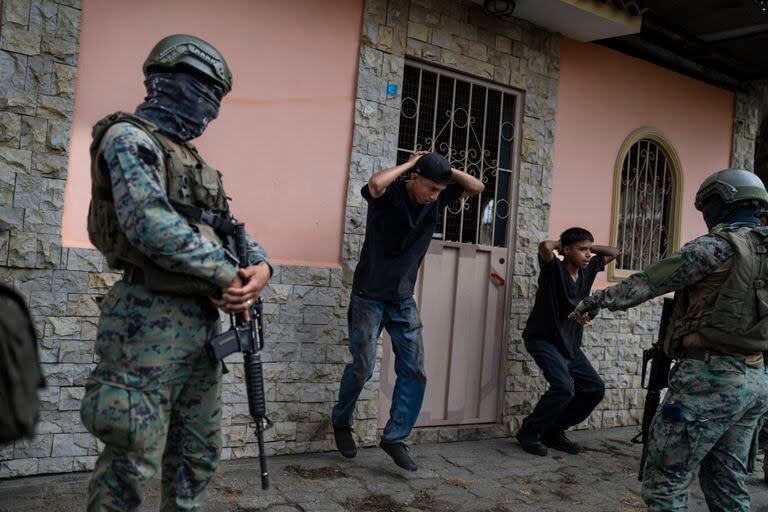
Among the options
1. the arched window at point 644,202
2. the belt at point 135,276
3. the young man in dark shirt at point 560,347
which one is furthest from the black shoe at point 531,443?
the belt at point 135,276

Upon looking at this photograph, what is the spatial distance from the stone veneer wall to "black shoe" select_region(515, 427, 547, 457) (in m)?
0.41

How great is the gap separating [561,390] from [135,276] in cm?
361

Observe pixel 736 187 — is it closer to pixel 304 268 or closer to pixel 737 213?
pixel 737 213

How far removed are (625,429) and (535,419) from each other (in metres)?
1.77

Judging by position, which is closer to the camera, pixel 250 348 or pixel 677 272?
pixel 250 348

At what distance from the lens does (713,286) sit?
10.1ft

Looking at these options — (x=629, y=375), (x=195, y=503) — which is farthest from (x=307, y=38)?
(x=629, y=375)

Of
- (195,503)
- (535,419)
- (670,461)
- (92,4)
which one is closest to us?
(195,503)

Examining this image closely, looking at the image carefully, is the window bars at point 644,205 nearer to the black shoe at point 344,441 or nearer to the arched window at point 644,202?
the arched window at point 644,202

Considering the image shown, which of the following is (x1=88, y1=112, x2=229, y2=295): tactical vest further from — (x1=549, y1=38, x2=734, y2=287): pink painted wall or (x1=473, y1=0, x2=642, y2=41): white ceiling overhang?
(x1=549, y1=38, x2=734, y2=287): pink painted wall

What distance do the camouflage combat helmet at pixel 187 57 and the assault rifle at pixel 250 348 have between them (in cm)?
59

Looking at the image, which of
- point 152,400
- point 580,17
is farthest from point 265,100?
point 580,17

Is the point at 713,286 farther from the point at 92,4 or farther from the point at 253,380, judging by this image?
the point at 92,4

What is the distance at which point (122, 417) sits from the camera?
2178mm
